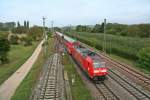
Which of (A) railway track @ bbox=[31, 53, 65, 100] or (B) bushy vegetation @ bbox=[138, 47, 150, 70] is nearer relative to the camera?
(A) railway track @ bbox=[31, 53, 65, 100]

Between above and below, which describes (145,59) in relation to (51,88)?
above

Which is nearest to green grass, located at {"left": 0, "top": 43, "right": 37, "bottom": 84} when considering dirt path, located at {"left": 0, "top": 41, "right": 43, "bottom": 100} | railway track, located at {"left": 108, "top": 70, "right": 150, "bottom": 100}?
dirt path, located at {"left": 0, "top": 41, "right": 43, "bottom": 100}

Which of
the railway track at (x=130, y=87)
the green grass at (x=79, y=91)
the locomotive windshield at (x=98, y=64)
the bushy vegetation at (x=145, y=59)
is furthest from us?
the bushy vegetation at (x=145, y=59)

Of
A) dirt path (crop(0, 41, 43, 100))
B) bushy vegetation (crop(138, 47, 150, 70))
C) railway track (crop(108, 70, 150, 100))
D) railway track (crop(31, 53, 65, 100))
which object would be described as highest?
bushy vegetation (crop(138, 47, 150, 70))

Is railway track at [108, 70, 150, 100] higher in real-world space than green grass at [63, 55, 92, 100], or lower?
higher

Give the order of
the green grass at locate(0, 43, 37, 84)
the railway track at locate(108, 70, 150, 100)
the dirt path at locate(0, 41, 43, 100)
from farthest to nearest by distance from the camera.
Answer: the green grass at locate(0, 43, 37, 84) < the dirt path at locate(0, 41, 43, 100) < the railway track at locate(108, 70, 150, 100)

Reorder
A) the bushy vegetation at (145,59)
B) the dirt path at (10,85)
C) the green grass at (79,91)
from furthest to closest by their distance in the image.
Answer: the bushy vegetation at (145,59)
the dirt path at (10,85)
the green grass at (79,91)

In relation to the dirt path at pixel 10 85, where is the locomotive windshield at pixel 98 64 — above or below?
above

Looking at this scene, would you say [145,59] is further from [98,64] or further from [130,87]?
[130,87]

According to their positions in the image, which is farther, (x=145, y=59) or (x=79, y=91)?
(x=145, y=59)

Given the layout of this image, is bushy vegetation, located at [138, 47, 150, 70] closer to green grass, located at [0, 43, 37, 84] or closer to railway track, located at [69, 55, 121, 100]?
railway track, located at [69, 55, 121, 100]

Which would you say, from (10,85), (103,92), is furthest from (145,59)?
(10,85)

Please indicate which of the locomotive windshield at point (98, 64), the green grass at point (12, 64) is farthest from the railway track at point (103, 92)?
the green grass at point (12, 64)

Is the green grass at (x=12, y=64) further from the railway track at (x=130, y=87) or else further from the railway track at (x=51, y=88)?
the railway track at (x=130, y=87)
